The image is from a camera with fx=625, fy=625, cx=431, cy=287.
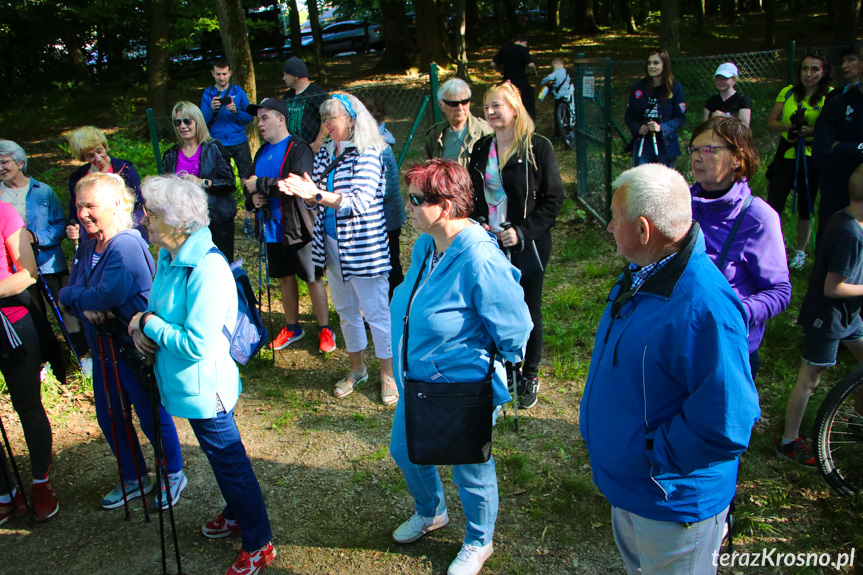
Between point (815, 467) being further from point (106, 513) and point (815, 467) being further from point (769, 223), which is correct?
point (106, 513)

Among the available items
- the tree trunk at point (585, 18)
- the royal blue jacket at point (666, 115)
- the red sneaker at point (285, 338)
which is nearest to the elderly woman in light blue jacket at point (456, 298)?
the red sneaker at point (285, 338)

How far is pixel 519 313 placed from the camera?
2547mm

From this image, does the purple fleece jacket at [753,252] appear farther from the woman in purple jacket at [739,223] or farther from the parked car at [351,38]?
the parked car at [351,38]

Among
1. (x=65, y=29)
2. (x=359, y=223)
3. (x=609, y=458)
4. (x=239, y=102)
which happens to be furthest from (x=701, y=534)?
(x=65, y=29)

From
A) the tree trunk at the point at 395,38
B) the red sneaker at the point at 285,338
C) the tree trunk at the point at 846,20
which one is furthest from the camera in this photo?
the tree trunk at the point at 395,38

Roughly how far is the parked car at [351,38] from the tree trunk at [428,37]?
32.5 ft

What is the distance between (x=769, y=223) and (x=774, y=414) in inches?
78.1

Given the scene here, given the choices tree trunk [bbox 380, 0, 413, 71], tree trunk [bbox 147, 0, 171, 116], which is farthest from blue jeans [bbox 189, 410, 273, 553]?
tree trunk [bbox 380, 0, 413, 71]

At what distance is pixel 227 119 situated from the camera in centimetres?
698

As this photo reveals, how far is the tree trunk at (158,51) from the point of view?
12.5 meters

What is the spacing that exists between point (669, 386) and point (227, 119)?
6290 mm

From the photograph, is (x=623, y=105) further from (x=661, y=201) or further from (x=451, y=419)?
(x=661, y=201)

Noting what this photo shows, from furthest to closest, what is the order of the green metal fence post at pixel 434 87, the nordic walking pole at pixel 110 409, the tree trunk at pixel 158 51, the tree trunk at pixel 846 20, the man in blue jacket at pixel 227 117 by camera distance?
the tree trunk at pixel 846 20 → the tree trunk at pixel 158 51 → the green metal fence post at pixel 434 87 → the man in blue jacket at pixel 227 117 → the nordic walking pole at pixel 110 409

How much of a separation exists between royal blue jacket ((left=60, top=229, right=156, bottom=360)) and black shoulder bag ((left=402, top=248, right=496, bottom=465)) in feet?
5.11
